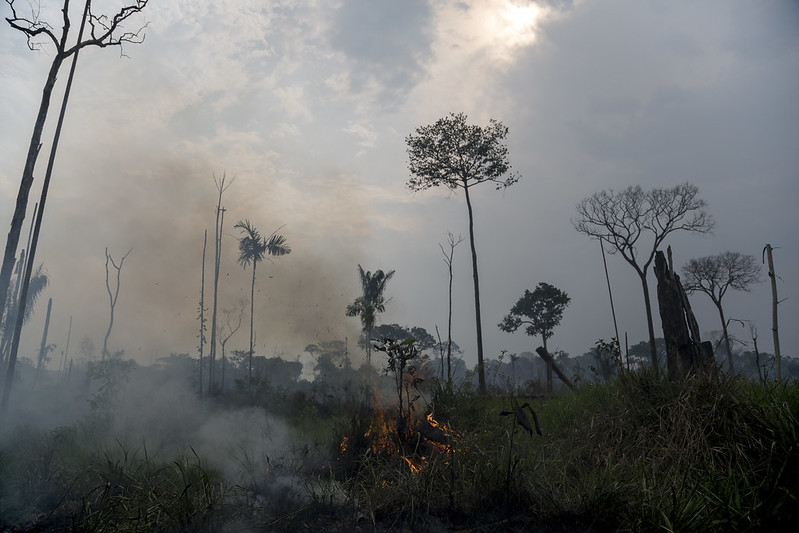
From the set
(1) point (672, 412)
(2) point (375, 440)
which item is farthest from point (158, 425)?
(1) point (672, 412)

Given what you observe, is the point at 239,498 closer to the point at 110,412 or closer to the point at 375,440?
the point at 375,440

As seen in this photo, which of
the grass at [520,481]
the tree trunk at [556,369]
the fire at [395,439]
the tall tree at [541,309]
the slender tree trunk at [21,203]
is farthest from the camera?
the tall tree at [541,309]

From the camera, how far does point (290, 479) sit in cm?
607

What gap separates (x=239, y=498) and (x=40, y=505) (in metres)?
2.57

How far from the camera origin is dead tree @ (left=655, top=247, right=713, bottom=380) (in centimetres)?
683

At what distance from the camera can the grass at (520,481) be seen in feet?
14.1

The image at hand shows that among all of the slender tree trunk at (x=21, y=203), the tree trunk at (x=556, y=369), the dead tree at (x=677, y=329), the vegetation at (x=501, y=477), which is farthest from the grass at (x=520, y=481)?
the slender tree trunk at (x=21, y=203)

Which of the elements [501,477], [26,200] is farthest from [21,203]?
[501,477]

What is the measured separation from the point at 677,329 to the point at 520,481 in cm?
416

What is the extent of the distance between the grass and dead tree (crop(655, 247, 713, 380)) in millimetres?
470

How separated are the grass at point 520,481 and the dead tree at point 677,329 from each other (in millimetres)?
470

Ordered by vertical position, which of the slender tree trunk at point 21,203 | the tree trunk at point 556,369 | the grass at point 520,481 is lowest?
the grass at point 520,481

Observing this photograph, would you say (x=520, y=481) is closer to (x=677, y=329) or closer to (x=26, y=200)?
(x=677, y=329)

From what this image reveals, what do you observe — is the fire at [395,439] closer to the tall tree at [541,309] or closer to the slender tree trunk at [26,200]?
the slender tree trunk at [26,200]
